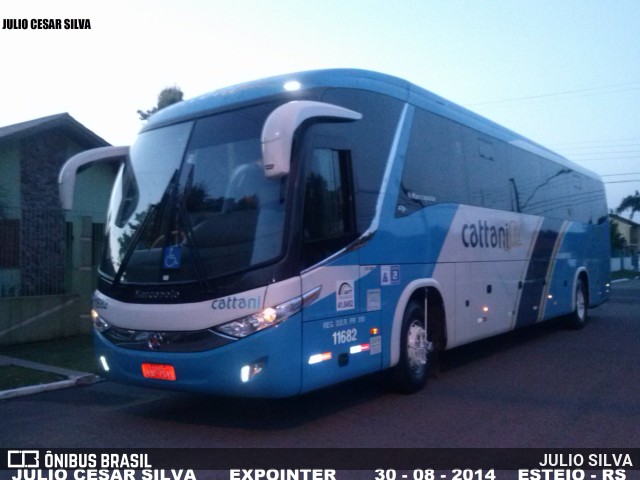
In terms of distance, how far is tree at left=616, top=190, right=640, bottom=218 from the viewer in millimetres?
66250

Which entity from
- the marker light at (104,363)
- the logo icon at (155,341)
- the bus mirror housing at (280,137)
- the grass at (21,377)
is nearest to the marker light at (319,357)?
the logo icon at (155,341)

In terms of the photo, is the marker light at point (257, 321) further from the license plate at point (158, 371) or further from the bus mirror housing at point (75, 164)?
the bus mirror housing at point (75, 164)

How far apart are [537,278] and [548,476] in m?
7.69

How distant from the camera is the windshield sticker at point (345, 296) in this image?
297 inches

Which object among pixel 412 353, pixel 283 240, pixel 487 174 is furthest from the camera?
pixel 487 174

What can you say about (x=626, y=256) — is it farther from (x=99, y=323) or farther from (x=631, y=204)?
(x=99, y=323)

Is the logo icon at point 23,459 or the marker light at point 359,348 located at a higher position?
the marker light at point 359,348

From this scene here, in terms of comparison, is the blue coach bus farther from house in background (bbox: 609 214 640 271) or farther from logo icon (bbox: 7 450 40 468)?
house in background (bbox: 609 214 640 271)

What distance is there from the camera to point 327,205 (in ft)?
24.6

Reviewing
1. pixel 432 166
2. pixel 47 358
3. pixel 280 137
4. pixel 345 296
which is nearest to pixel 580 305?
pixel 432 166

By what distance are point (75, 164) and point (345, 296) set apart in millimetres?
3519

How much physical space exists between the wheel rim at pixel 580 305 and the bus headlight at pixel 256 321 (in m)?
10.9

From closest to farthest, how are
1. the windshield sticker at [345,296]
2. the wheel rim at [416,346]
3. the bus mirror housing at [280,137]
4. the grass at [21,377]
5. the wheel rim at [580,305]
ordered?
the bus mirror housing at [280,137], the windshield sticker at [345,296], the wheel rim at [416,346], the grass at [21,377], the wheel rim at [580,305]

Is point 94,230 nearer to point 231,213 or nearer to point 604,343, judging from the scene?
point 231,213
